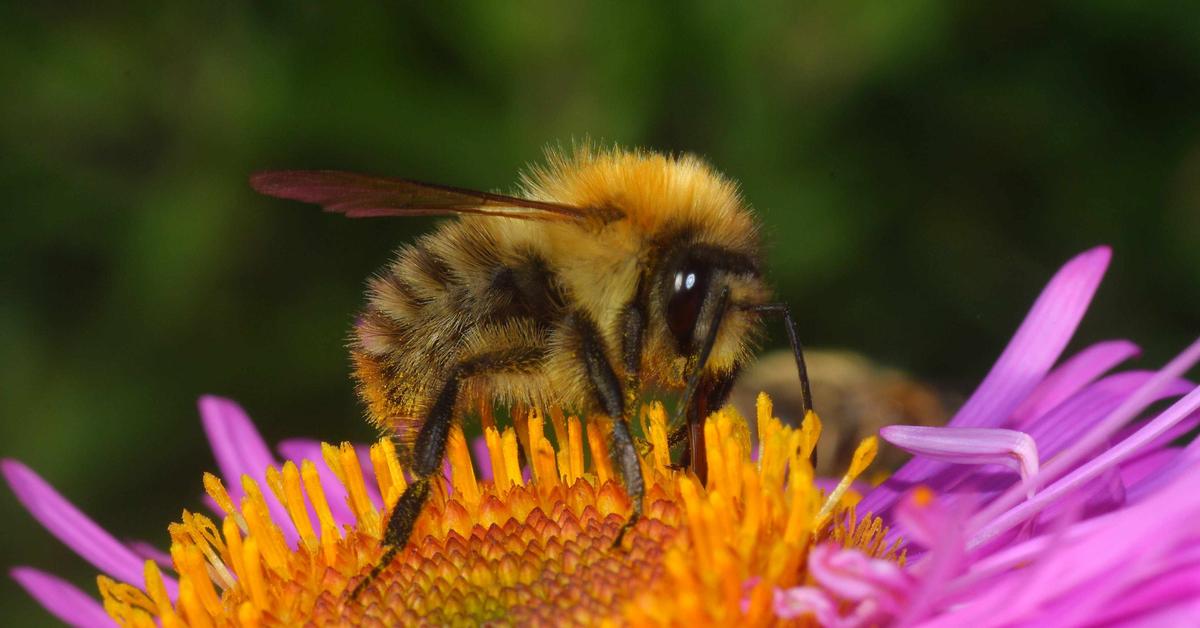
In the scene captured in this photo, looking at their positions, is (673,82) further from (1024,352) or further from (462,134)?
(1024,352)

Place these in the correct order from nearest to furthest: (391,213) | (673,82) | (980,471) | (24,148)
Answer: (391,213) < (980,471) < (673,82) < (24,148)

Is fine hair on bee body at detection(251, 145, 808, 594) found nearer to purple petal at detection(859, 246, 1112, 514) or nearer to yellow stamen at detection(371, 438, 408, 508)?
yellow stamen at detection(371, 438, 408, 508)

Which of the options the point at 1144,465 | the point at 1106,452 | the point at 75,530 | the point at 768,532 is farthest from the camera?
the point at 75,530

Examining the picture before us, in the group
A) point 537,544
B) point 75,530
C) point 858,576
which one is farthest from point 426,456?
point 75,530

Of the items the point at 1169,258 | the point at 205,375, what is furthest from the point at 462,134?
the point at 1169,258

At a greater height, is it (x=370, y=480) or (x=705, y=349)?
(x=370, y=480)

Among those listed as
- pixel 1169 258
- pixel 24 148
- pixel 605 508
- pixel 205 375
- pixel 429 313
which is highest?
pixel 24 148

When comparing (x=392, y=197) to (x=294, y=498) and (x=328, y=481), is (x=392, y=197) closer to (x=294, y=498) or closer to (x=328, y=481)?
(x=294, y=498)
